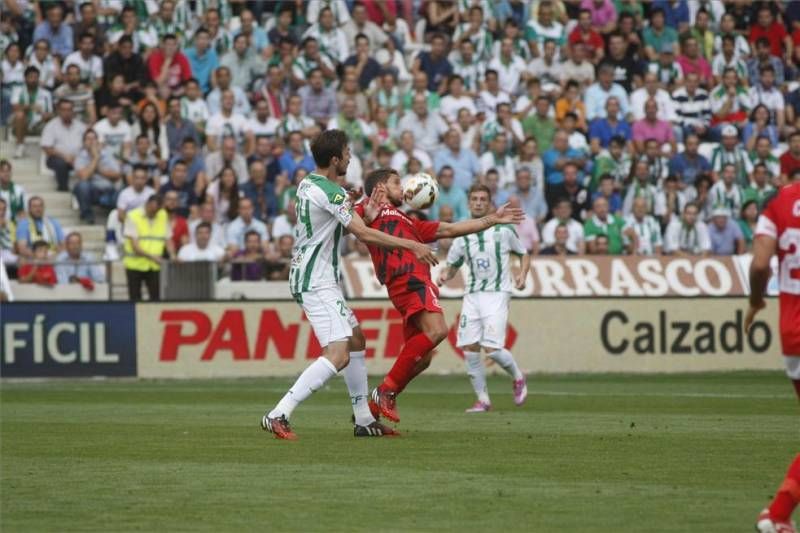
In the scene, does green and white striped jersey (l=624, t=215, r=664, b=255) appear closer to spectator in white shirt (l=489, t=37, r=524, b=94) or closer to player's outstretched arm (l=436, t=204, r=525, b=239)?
spectator in white shirt (l=489, t=37, r=524, b=94)

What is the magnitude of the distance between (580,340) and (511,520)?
15973 millimetres

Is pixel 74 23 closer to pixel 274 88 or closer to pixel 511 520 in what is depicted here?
pixel 274 88

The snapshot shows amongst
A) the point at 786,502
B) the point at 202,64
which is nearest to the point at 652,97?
the point at 202,64

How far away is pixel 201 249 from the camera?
24453mm

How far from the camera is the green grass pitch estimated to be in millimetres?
8492

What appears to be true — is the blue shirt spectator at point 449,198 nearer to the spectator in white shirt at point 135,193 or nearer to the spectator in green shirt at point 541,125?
the spectator in green shirt at point 541,125

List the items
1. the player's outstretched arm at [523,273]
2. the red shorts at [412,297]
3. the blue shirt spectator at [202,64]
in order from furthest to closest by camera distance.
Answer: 1. the blue shirt spectator at [202,64]
2. the player's outstretched arm at [523,273]
3. the red shorts at [412,297]

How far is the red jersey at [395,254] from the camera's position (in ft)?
44.1

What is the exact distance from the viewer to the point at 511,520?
8352mm

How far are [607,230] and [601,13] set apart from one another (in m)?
6.42

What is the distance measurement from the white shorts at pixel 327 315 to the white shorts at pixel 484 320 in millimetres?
4976

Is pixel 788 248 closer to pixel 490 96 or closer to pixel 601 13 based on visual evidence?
pixel 490 96

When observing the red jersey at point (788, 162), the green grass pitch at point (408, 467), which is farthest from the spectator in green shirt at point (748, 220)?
the green grass pitch at point (408, 467)

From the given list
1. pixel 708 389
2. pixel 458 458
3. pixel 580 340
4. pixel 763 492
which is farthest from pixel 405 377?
pixel 580 340
